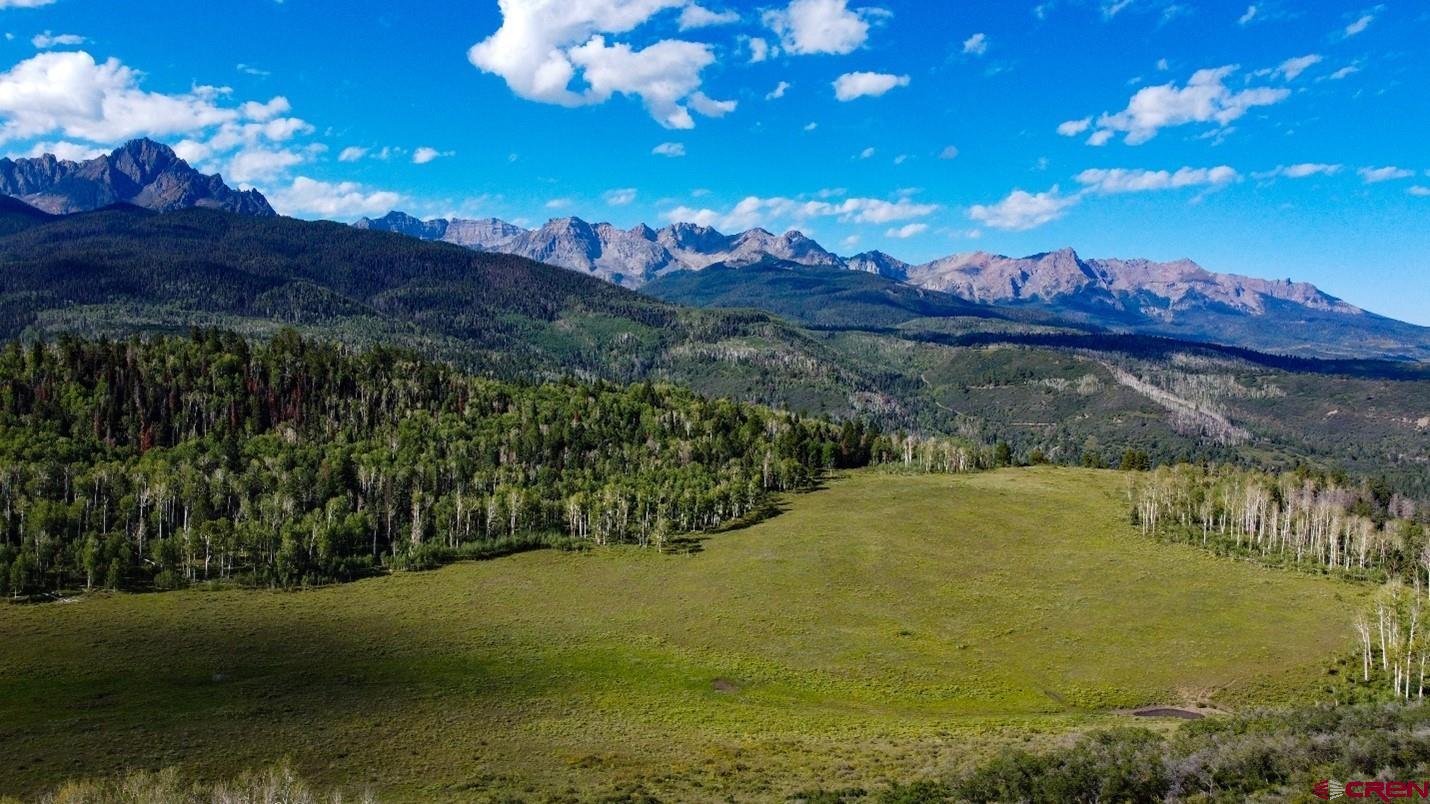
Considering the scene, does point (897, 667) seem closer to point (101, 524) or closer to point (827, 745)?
point (827, 745)

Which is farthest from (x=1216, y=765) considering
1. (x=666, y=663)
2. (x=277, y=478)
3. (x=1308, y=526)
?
(x=277, y=478)

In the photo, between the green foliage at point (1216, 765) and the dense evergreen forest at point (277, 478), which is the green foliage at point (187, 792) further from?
the dense evergreen forest at point (277, 478)

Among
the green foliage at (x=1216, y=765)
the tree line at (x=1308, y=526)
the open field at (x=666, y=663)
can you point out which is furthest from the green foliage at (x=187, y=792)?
the tree line at (x=1308, y=526)

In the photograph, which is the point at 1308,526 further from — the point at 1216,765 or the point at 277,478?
the point at 277,478

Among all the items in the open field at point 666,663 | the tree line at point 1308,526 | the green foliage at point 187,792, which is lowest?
the open field at point 666,663

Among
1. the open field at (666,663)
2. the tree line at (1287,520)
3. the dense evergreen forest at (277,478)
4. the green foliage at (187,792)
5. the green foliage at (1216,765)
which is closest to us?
the green foliage at (1216,765)

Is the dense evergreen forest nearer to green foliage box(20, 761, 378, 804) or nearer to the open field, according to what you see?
the open field
